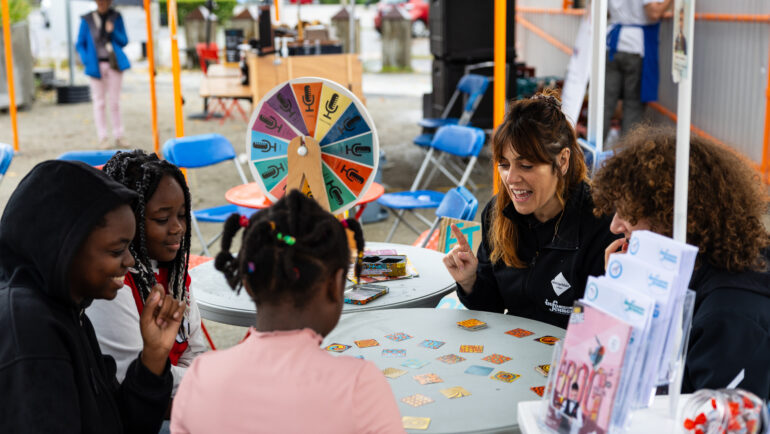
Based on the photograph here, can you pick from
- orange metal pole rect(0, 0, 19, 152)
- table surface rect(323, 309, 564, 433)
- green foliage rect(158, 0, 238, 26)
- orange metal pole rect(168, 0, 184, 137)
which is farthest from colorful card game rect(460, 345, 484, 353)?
green foliage rect(158, 0, 238, 26)

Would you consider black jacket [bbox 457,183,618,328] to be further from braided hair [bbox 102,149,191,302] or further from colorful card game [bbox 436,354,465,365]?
braided hair [bbox 102,149,191,302]

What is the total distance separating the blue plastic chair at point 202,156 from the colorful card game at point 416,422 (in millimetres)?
3147

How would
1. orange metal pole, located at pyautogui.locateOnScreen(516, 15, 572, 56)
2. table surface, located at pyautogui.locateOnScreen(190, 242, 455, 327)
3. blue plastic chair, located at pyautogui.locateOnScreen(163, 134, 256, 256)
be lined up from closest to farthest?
1. table surface, located at pyautogui.locateOnScreen(190, 242, 455, 327)
2. blue plastic chair, located at pyautogui.locateOnScreen(163, 134, 256, 256)
3. orange metal pole, located at pyautogui.locateOnScreen(516, 15, 572, 56)

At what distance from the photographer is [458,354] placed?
234 cm

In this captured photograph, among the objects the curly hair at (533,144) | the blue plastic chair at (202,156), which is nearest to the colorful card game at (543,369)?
the curly hair at (533,144)

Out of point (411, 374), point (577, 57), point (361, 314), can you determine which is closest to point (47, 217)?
point (411, 374)

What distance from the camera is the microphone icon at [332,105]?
3.24 m

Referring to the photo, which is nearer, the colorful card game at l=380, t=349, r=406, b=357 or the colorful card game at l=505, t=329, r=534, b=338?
the colorful card game at l=380, t=349, r=406, b=357

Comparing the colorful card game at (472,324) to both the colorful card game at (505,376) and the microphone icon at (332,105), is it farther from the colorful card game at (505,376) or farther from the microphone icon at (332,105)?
the microphone icon at (332,105)

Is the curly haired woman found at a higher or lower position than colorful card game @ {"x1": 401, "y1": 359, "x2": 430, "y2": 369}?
higher

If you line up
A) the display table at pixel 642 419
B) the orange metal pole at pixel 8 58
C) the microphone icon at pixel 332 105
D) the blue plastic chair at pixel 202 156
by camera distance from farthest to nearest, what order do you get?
1. the orange metal pole at pixel 8 58
2. the blue plastic chair at pixel 202 156
3. the microphone icon at pixel 332 105
4. the display table at pixel 642 419

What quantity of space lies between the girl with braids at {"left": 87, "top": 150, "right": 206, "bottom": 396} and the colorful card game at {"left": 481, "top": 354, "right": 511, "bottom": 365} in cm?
87

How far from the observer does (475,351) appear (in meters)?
2.36

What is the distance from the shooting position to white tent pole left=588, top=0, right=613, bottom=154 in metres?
4.47
